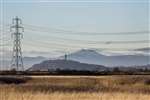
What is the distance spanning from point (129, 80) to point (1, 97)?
27494 mm

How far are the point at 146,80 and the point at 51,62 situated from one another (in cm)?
12124

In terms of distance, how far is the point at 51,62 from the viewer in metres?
163

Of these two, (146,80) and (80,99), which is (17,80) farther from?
(80,99)

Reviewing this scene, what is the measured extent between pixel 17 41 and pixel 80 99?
47.1 meters

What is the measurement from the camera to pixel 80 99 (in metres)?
15.5

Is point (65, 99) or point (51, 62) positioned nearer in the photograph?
point (65, 99)

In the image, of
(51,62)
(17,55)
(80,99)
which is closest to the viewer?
(80,99)

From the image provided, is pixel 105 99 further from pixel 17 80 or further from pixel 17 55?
pixel 17 55

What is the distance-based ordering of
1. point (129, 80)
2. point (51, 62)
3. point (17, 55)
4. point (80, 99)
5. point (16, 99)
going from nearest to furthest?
point (16, 99)
point (80, 99)
point (129, 80)
point (17, 55)
point (51, 62)

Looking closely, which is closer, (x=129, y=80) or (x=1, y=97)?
(x=1, y=97)

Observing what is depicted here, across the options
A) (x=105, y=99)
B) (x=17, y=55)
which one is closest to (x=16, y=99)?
(x=105, y=99)

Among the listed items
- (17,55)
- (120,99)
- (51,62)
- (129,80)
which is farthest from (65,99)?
(51,62)

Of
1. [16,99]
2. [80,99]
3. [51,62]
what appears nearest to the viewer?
[16,99]

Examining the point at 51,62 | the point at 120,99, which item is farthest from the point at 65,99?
the point at 51,62
